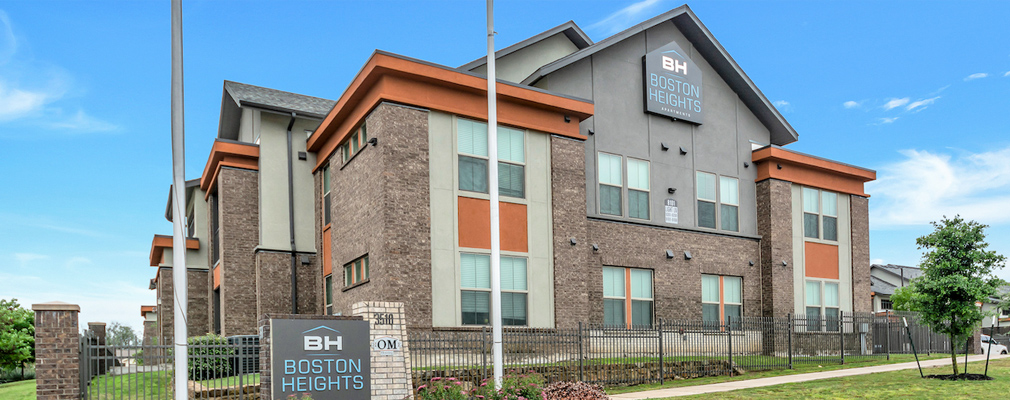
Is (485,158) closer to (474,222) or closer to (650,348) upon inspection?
(474,222)

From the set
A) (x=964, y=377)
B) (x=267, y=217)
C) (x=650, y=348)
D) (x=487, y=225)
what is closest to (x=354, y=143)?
(x=487, y=225)

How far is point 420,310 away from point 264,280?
788cm

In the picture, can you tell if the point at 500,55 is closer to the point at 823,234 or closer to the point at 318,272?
the point at 318,272

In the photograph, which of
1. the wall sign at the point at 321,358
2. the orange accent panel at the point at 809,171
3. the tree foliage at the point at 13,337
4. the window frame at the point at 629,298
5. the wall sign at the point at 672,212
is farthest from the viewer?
the tree foliage at the point at 13,337

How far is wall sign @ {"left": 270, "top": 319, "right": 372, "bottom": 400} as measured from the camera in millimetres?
14359

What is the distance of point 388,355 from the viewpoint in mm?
15961

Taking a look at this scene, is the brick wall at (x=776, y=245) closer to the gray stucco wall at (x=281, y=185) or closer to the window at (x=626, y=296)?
the window at (x=626, y=296)

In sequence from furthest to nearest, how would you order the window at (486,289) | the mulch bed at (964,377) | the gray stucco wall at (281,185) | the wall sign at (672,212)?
the wall sign at (672,212), the gray stucco wall at (281,185), the window at (486,289), the mulch bed at (964,377)

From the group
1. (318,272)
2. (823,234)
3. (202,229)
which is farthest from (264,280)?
(823,234)

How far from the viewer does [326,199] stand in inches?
1011

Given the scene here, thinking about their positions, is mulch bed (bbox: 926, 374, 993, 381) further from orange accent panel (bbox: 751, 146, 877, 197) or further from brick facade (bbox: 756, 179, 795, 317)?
orange accent panel (bbox: 751, 146, 877, 197)

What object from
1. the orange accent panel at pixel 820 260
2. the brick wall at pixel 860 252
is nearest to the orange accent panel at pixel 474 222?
the orange accent panel at pixel 820 260

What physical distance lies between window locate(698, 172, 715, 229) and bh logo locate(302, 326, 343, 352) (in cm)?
1629

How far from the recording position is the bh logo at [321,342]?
14.7 metres
